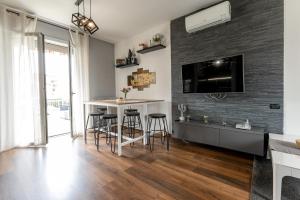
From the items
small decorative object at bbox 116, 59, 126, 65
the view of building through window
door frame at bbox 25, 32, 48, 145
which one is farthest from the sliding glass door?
small decorative object at bbox 116, 59, 126, 65

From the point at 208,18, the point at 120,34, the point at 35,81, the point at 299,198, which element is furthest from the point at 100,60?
the point at 299,198

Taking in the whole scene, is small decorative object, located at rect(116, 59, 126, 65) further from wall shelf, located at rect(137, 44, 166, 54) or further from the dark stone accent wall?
the dark stone accent wall

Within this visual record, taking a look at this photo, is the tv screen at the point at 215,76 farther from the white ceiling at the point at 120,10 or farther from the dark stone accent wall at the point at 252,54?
the white ceiling at the point at 120,10

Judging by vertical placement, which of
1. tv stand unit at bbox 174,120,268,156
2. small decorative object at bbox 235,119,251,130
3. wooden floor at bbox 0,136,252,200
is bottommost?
wooden floor at bbox 0,136,252,200

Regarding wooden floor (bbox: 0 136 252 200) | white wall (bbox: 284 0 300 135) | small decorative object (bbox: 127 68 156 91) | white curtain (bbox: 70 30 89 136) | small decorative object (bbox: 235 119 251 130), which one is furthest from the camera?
small decorative object (bbox: 127 68 156 91)

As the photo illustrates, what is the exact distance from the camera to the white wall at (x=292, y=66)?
7.41 feet

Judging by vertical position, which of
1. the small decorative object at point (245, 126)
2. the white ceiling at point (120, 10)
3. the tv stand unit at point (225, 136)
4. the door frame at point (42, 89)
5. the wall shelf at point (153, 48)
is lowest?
the tv stand unit at point (225, 136)

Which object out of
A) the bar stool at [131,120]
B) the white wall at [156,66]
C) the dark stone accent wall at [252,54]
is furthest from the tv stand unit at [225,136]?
the bar stool at [131,120]

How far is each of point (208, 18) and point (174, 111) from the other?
194 cm

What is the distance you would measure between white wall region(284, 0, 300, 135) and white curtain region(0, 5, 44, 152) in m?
4.24

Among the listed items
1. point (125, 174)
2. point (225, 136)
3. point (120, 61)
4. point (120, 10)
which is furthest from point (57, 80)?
point (225, 136)

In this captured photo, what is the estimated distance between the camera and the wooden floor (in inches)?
67.5

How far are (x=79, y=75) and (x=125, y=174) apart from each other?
2872mm

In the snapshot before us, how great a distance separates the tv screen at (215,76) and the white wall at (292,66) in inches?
22.8
